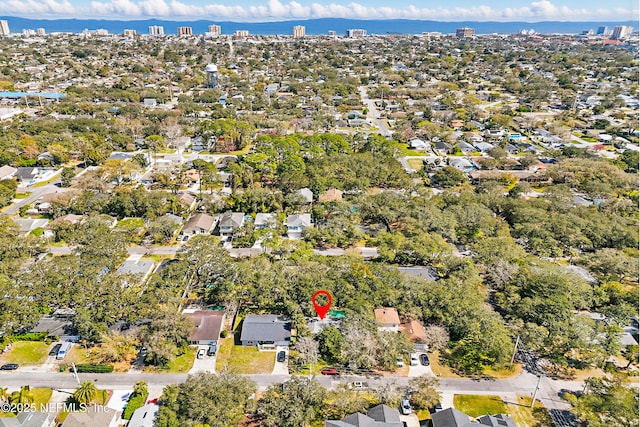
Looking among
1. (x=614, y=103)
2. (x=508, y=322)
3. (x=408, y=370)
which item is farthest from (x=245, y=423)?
(x=614, y=103)

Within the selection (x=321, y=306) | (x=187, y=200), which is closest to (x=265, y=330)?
(x=321, y=306)

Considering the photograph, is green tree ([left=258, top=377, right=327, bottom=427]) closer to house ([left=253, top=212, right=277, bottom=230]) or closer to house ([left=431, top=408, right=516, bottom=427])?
house ([left=431, top=408, right=516, bottom=427])

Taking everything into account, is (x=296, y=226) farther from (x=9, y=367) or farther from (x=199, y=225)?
(x=9, y=367)

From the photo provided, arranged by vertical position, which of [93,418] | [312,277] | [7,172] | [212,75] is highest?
[212,75]

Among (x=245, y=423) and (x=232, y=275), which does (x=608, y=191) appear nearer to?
(x=232, y=275)

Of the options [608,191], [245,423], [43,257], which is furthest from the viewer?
[608,191]

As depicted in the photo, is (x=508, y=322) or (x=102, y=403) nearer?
(x=102, y=403)
